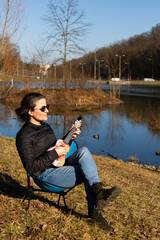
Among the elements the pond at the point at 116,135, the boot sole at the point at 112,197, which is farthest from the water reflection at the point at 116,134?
the boot sole at the point at 112,197

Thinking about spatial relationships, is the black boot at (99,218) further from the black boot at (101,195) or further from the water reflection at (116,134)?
the water reflection at (116,134)

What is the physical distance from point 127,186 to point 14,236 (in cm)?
303

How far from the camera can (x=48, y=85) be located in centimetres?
2772

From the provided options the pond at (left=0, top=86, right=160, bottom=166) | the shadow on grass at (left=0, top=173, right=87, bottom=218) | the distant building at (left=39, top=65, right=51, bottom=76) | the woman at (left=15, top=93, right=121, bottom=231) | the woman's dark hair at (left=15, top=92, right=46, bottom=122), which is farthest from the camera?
the distant building at (left=39, top=65, right=51, bottom=76)

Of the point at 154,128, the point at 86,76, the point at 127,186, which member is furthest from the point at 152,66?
the point at 127,186

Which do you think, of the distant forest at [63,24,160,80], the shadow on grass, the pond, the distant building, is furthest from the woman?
the distant forest at [63,24,160,80]

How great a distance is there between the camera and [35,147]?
3094mm

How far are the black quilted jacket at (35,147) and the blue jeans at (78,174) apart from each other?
107mm

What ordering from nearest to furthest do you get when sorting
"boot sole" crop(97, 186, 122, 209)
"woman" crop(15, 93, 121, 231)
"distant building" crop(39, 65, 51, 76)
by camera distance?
1. "boot sole" crop(97, 186, 122, 209)
2. "woman" crop(15, 93, 121, 231)
3. "distant building" crop(39, 65, 51, 76)

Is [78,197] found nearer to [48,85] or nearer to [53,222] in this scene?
[53,222]

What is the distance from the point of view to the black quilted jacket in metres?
2.95

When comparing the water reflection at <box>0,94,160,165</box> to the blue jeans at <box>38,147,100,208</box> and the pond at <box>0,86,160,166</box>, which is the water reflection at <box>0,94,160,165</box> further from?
the blue jeans at <box>38,147,100,208</box>

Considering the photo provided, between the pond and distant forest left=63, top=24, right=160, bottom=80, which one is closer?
the pond

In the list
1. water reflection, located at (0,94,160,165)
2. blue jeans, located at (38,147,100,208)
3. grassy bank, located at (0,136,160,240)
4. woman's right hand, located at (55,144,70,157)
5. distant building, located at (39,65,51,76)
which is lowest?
water reflection, located at (0,94,160,165)
